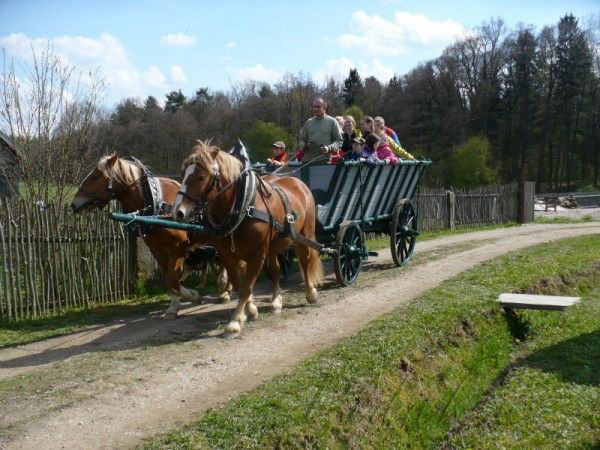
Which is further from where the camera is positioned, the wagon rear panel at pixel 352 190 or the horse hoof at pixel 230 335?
the wagon rear panel at pixel 352 190

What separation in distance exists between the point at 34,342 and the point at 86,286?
6.95 feet

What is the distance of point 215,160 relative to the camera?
21.2 feet

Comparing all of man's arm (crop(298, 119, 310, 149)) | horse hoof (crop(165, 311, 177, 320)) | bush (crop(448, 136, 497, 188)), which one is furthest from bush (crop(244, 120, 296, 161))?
horse hoof (crop(165, 311, 177, 320))

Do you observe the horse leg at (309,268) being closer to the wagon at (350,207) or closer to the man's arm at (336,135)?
the wagon at (350,207)

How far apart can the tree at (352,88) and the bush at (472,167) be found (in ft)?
43.8

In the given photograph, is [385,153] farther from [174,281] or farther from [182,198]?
[182,198]

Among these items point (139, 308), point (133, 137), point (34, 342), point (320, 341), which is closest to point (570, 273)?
point (320, 341)

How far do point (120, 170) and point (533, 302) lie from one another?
561 centimetres

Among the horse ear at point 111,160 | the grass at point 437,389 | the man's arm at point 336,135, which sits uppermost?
the man's arm at point 336,135

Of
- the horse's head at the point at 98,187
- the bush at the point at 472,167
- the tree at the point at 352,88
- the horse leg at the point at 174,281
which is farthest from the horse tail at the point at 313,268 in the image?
the tree at the point at 352,88

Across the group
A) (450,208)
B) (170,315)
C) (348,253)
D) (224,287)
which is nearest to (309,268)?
(348,253)

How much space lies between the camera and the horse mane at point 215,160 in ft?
20.7

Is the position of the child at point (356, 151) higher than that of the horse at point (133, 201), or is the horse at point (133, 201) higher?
the child at point (356, 151)

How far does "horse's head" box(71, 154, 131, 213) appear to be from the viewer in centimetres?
761
